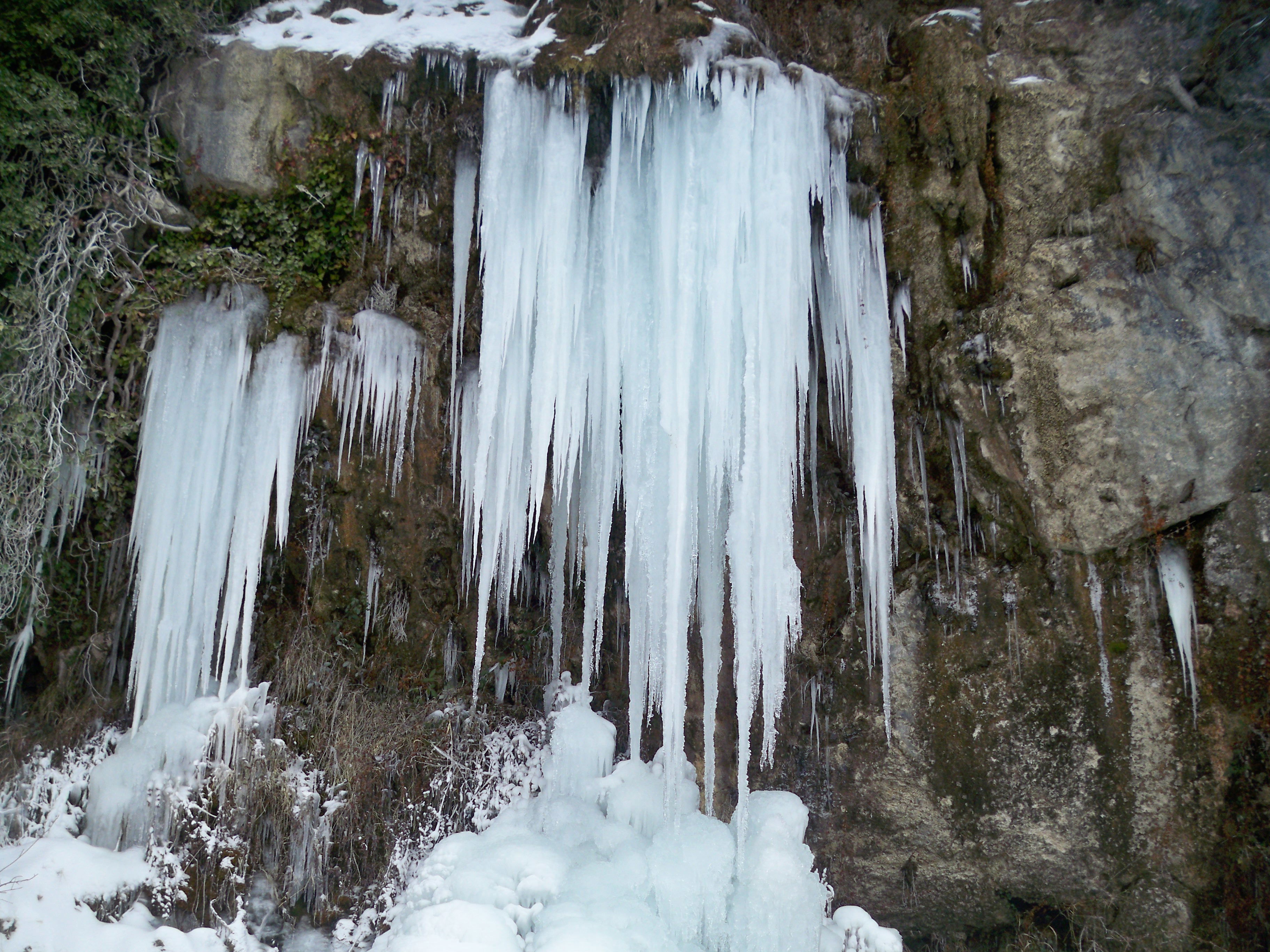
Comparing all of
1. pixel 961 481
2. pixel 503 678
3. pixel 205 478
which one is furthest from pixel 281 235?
pixel 961 481

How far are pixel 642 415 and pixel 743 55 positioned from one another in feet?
7.31

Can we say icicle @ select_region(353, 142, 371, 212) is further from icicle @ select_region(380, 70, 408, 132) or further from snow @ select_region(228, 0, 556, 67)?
snow @ select_region(228, 0, 556, 67)

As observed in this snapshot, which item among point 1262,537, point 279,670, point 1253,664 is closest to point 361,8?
point 279,670

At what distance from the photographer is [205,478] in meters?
4.75

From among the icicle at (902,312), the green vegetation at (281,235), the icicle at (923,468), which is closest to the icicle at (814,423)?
the icicle at (902,312)

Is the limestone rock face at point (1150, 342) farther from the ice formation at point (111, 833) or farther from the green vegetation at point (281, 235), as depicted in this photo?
the ice formation at point (111, 833)

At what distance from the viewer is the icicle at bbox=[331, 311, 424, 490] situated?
5.02 meters

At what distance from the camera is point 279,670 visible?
211 inches

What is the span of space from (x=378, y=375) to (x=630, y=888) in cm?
367

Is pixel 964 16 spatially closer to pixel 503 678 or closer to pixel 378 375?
pixel 378 375

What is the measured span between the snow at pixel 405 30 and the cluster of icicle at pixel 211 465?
5.67 feet

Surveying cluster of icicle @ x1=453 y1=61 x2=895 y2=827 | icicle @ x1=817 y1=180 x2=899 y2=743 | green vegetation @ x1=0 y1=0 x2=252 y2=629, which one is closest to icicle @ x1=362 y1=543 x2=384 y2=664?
cluster of icicle @ x1=453 y1=61 x2=895 y2=827

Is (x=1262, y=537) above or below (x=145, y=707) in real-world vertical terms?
above

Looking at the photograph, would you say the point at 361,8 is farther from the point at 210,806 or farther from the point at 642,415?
the point at 210,806
